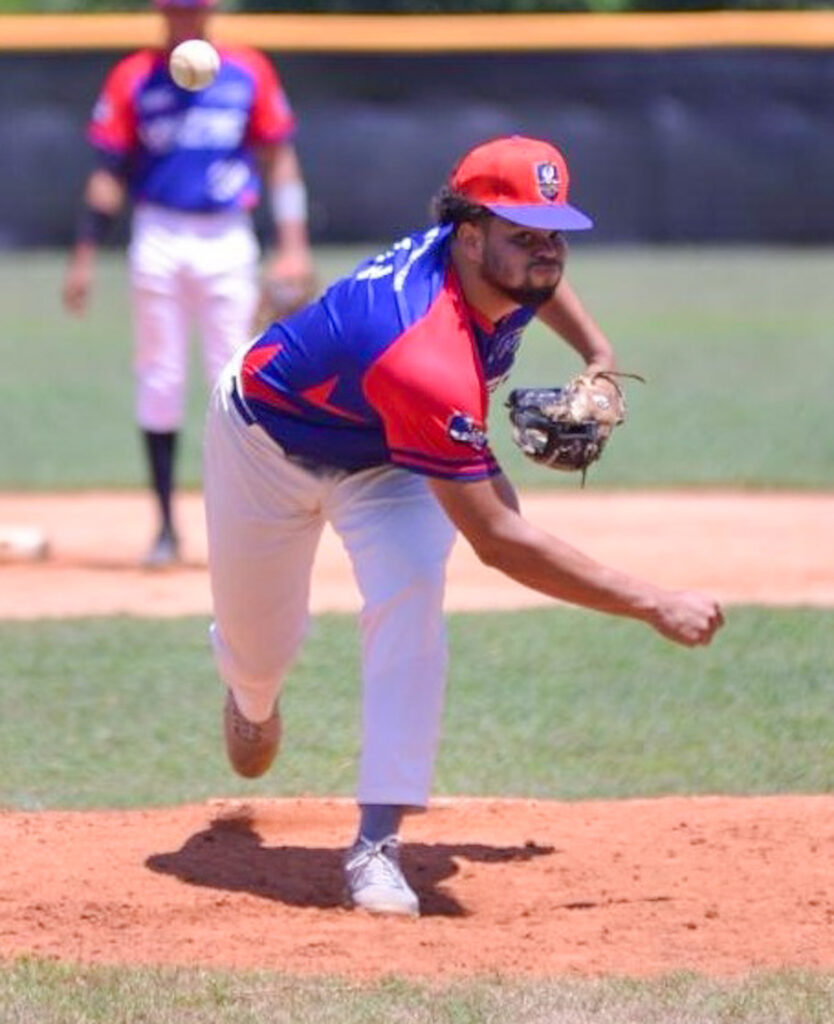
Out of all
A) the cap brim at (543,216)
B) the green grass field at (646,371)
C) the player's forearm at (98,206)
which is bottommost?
the green grass field at (646,371)

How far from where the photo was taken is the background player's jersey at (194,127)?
927 centimetres

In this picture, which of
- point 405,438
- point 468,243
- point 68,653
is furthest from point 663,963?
point 68,653

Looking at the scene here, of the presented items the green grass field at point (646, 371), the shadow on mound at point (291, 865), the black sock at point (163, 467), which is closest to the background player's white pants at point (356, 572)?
the shadow on mound at point (291, 865)

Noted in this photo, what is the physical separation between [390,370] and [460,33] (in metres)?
15.7

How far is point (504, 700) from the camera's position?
750 cm

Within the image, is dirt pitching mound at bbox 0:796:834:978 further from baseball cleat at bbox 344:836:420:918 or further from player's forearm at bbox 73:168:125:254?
player's forearm at bbox 73:168:125:254

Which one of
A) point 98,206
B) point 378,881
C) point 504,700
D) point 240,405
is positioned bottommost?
point 504,700

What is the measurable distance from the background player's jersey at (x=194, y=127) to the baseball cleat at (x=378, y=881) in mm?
4618

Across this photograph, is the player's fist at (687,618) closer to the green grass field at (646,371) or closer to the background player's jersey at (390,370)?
the background player's jersey at (390,370)

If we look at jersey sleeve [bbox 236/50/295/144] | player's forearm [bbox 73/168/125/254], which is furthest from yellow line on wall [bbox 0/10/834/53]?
jersey sleeve [bbox 236/50/295/144]

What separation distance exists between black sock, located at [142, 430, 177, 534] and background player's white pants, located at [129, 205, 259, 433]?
6.9 inches

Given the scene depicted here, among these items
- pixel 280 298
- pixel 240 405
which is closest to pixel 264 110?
pixel 280 298

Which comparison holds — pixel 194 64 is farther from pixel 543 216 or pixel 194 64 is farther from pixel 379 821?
pixel 379 821

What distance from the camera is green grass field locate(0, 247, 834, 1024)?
440cm
